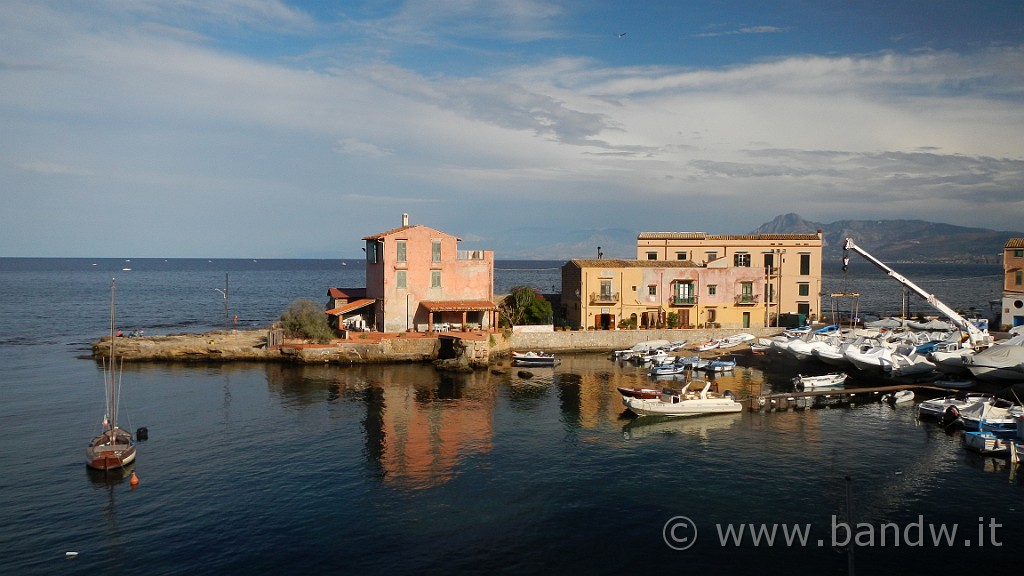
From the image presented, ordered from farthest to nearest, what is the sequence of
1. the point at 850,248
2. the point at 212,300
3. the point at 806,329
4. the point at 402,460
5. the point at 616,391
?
the point at 212,300
the point at 806,329
the point at 850,248
the point at 616,391
the point at 402,460

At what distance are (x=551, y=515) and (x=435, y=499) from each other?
450 centimetres

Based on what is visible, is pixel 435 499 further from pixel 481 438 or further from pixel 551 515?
pixel 481 438

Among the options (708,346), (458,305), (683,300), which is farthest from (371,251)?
(708,346)

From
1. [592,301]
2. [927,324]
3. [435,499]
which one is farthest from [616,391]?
[927,324]

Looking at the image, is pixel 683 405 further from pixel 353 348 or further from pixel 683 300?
pixel 353 348

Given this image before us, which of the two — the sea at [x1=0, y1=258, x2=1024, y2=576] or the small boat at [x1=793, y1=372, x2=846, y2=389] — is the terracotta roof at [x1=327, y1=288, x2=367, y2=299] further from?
the small boat at [x1=793, y1=372, x2=846, y2=389]

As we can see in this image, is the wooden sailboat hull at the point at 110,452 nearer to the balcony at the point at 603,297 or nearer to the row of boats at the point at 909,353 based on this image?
the balcony at the point at 603,297

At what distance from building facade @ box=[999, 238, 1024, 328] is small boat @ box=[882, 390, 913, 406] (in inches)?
993

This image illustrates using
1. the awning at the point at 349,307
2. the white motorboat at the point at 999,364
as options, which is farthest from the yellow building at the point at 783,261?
the awning at the point at 349,307

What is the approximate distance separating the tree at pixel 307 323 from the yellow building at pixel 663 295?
22.1 m

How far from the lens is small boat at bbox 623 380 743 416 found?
1527 inches

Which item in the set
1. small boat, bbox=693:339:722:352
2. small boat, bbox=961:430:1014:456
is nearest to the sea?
small boat, bbox=961:430:1014:456

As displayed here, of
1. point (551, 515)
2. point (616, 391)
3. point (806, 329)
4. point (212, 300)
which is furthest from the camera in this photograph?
point (212, 300)

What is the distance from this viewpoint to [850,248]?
5353 centimetres
